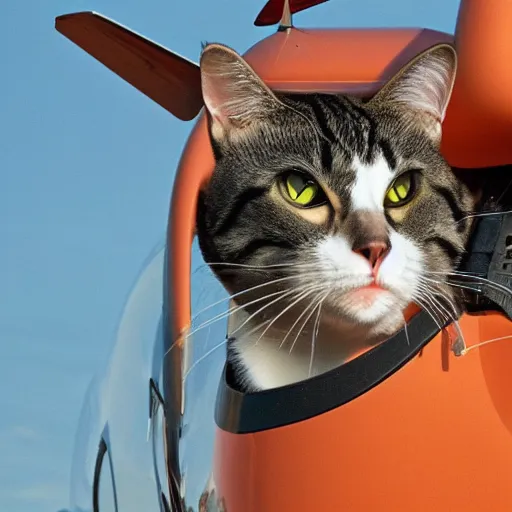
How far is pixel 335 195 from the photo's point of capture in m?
1.58

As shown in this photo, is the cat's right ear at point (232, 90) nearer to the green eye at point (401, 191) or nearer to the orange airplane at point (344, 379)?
the orange airplane at point (344, 379)

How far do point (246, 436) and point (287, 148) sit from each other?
51 centimetres

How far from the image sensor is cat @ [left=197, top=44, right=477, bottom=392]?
5.14 ft

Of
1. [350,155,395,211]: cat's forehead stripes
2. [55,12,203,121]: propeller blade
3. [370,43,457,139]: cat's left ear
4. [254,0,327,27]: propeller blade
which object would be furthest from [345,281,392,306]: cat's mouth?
[254,0,327,27]: propeller blade

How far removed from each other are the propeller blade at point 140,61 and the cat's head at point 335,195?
25cm

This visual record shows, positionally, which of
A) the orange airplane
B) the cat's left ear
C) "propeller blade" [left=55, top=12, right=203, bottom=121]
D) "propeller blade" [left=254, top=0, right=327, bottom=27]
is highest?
"propeller blade" [left=254, top=0, right=327, bottom=27]

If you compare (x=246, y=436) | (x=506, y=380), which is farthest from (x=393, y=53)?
(x=246, y=436)

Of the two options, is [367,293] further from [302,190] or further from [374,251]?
[302,190]

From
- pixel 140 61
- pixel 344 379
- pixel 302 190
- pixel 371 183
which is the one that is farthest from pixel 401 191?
pixel 140 61

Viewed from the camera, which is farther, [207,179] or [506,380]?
[207,179]

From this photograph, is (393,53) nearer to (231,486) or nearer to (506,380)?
(506,380)

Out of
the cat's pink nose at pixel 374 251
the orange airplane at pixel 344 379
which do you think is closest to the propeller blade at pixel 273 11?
the orange airplane at pixel 344 379

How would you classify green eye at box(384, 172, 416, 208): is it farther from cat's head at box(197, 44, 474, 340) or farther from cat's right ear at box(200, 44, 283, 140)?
cat's right ear at box(200, 44, 283, 140)

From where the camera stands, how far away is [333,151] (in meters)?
1.63
